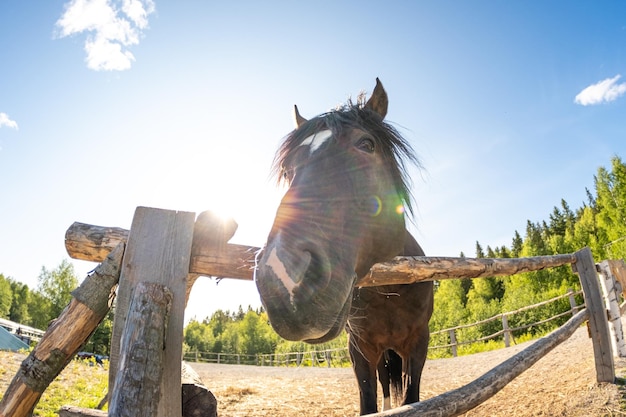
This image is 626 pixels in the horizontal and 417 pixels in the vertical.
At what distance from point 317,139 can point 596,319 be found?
154 inches

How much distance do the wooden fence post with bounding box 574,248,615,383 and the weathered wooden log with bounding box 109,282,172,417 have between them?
14.5 feet

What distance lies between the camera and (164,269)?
53.2 inches

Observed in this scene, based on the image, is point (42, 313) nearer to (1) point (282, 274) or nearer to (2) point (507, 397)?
(2) point (507, 397)

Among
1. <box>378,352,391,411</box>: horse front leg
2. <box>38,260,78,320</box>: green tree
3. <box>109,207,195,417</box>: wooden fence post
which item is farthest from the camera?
<box>38,260,78,320</box>: green tree

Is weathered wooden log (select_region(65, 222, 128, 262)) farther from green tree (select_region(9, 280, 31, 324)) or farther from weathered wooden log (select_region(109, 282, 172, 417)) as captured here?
green tree (select_region(9, 280, 31, 324))

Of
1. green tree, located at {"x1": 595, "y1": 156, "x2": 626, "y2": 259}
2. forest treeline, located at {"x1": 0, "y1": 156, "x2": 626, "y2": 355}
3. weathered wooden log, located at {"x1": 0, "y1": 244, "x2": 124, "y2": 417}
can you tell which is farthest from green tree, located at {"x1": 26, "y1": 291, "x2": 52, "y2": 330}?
green tree, located at {"x1": 595, "y1": 156, "x2": 626, "y2": 259}

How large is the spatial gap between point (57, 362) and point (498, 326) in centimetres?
4544

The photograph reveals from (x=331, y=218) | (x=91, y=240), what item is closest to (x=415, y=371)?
(x=331, y=218)

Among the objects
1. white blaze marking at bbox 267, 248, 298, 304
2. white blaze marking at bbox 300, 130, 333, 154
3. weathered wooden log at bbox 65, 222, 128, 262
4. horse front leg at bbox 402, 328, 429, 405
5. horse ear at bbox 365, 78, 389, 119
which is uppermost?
horse ear at bbox 365, 78, 389, 119

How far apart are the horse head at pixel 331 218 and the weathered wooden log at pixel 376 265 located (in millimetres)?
87

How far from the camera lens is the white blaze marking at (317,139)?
198cm

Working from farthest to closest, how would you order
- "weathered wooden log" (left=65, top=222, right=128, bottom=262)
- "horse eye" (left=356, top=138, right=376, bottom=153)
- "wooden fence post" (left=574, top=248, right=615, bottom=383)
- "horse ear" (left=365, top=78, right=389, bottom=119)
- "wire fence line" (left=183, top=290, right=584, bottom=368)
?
"wire fence line" (left=183, top=290, right=584, bottom=368), "wooden fence post" (left=574, top=248, right=615, bottom=383), "horse ear" (left=365, top=78, right=389, bottom=119), "horse eye" (left=356, top=138, right=376, bottom=153), "weathered wooden log" (left=65, top=222, right=128, bottom=262)

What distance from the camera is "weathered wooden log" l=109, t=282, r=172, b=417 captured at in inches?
39.6

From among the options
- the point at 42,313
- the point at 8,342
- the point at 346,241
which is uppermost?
the point at 346,241
